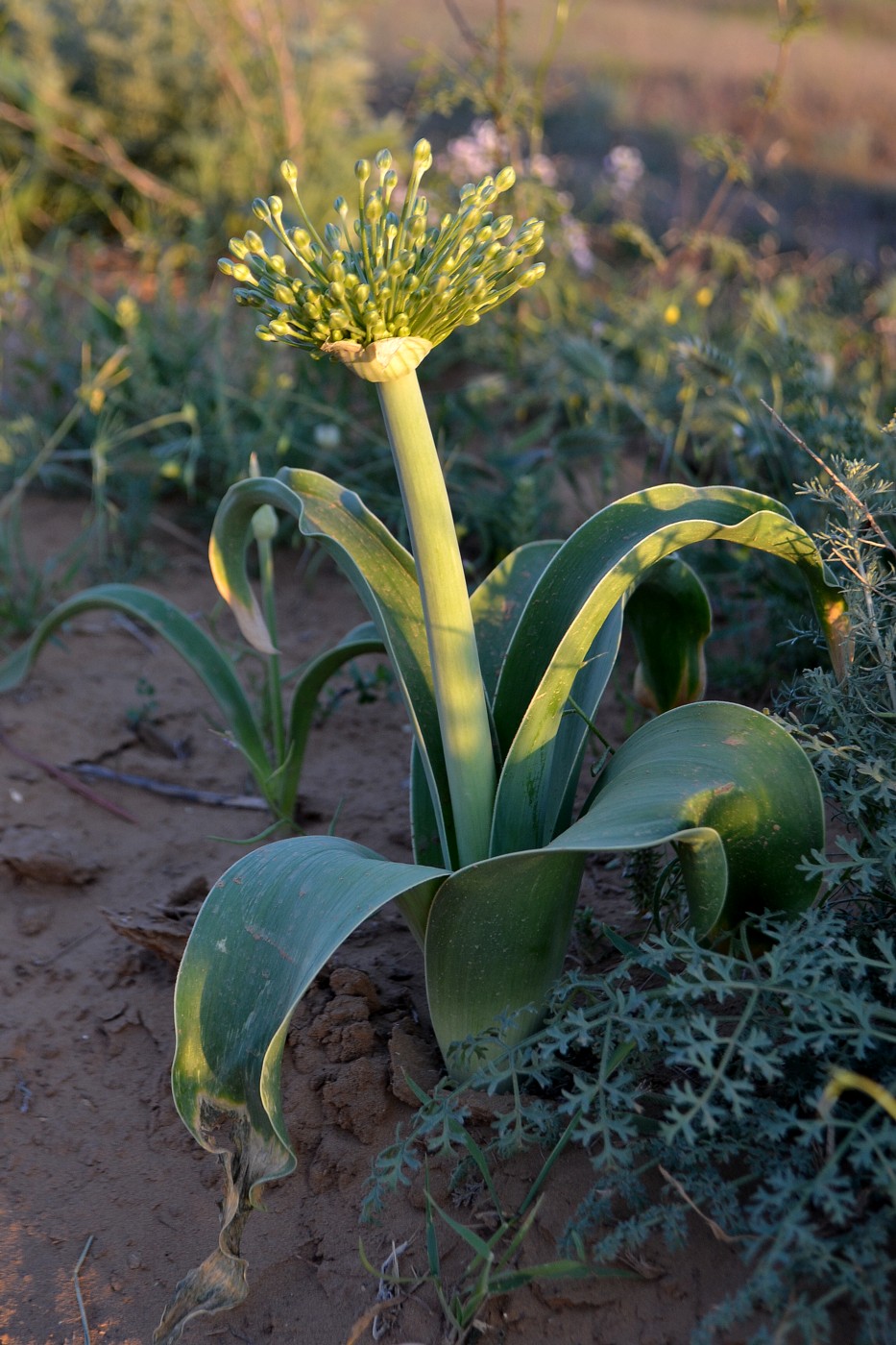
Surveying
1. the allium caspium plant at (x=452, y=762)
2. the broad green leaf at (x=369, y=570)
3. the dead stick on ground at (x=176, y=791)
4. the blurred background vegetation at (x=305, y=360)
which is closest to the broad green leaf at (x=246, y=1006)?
the allium caspium plant at (x=452, y=762)

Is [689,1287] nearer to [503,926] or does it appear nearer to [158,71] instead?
[503,926]

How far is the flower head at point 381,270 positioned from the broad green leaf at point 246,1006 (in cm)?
59

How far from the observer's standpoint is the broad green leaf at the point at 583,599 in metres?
1.37

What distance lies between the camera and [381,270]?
117 cm

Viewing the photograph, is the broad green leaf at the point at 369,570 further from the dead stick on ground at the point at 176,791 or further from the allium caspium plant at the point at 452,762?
the dead stick on ground at the point at 176,791

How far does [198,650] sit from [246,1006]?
0.80 metres

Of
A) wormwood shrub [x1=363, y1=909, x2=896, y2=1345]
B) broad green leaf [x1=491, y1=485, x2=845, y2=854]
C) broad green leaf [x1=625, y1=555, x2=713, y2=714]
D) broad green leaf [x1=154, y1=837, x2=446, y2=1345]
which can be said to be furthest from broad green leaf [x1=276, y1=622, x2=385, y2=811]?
wormwood shrub [x1=363, y1=909, x2=896, y2=1345]

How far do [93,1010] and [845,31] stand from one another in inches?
461

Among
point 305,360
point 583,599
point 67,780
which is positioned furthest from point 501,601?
point 305,360

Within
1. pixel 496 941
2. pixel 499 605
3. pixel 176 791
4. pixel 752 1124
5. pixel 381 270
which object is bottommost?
pixel 176 791

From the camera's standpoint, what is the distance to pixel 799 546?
4.64ft

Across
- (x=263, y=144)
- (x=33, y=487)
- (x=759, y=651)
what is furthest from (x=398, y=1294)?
(x=263, y=144)

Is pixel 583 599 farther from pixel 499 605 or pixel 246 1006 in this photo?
pixel 246 1006

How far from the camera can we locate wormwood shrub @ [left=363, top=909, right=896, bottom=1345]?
3.49 feet
